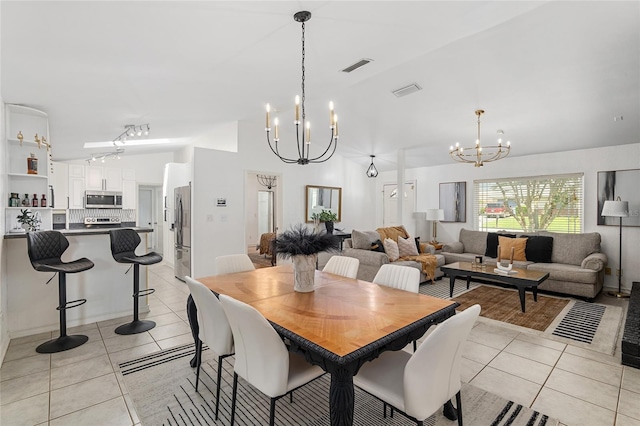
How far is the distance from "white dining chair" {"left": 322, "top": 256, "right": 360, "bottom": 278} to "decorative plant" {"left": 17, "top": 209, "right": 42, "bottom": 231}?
3182 millimetres

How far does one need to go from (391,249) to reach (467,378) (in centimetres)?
299

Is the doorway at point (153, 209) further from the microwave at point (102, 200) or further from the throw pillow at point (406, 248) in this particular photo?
the throw pillow at point (406, 248)

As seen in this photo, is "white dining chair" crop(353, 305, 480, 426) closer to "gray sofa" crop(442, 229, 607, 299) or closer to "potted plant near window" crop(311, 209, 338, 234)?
"gray sofa" crop(442, 229, 607, 299)

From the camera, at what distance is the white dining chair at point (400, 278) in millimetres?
2346

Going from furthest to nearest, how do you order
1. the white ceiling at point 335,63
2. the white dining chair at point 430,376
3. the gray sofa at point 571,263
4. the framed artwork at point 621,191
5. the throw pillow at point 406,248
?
1. the throw pillow at point 406,248
2. the framed artwork at point 621,191
3. the gray sofa at point 571,263
4. the white ceiling at point 335,63
5. the white dining chair at point 430,376

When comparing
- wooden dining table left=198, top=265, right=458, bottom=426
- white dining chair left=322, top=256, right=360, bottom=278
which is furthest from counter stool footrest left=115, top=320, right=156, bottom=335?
white dining chair left=322, top=256, right=360, bottom=278

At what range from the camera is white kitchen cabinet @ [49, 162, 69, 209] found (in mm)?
6539

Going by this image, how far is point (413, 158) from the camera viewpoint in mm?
7066

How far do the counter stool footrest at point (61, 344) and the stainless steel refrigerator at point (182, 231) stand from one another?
2184 millimetres

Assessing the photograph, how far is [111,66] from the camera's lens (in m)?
2.56

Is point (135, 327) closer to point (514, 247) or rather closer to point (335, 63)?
point (335, 63)

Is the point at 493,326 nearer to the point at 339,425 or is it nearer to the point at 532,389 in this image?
the point at 532,389

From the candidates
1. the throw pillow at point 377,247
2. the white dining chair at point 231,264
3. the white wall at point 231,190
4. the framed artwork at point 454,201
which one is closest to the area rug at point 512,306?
the throw pillow at point 377,247

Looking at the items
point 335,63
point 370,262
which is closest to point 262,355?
point 335,63
